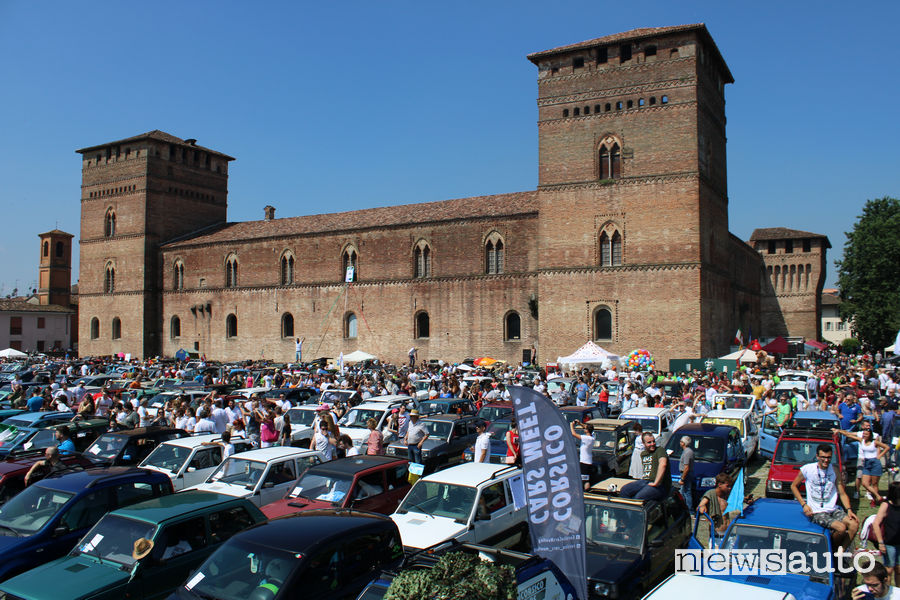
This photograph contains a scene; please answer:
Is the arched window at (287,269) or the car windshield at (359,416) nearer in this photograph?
the car windshield at (359,416)

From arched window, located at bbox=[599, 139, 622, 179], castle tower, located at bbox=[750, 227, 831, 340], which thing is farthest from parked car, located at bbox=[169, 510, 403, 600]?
castle tower, located at bbox=[750, 227, 831, 340]

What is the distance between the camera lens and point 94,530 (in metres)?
7.55

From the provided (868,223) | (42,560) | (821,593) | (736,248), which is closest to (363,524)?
(42,560)

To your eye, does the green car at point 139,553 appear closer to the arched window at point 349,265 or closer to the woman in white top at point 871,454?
the woman in white top at point 871,454

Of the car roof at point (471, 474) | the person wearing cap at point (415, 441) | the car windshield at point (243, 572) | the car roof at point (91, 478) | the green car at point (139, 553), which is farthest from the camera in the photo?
the person wearing cap at point (415, 441)

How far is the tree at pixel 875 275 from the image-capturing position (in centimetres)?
4306

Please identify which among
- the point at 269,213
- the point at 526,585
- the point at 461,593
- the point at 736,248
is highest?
the point at 269,213

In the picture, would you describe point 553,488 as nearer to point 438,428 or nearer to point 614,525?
point 614,525

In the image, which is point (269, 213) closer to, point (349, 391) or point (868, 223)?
point (349, 391)

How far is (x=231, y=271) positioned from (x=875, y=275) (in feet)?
143

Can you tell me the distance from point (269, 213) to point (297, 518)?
5094 cm

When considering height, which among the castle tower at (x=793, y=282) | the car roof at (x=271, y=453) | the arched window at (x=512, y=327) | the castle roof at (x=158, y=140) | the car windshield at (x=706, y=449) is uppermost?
the castle roof at (x=158, y=140)

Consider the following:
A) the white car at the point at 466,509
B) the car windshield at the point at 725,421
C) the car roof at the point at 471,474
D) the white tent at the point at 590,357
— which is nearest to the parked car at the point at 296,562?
the white car at the point at 466,509

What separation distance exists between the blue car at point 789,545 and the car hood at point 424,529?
3.03 metres
